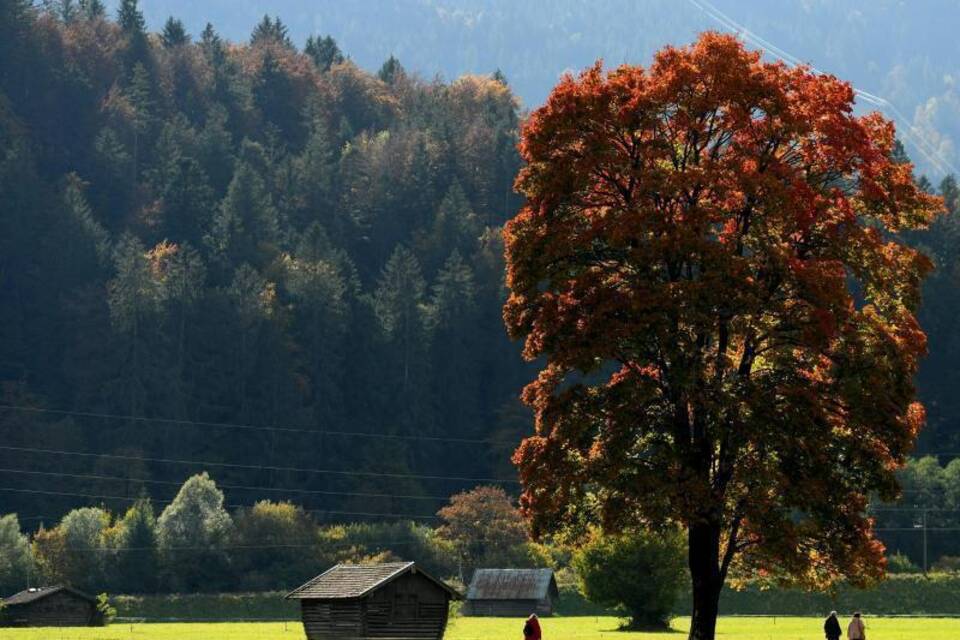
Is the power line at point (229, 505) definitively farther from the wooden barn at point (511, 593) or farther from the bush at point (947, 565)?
the wooden barn at point (511, 593)

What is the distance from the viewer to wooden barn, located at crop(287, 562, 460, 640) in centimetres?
7094

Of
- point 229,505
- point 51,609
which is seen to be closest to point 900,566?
point 229,505

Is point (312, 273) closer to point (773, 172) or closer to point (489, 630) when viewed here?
point (489, 630)

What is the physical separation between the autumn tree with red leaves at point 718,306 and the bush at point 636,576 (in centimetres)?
3986

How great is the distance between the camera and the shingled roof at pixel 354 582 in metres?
71.1

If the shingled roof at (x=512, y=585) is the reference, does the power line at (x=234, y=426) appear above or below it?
above

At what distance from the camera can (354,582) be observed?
72250 millimetres

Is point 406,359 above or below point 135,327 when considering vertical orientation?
below

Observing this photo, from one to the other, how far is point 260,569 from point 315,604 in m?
68.8

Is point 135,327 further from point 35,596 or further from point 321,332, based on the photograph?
point 35,596

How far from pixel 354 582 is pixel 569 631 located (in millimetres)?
16175

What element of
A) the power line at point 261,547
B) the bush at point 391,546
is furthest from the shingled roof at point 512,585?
the power line at point 261,547

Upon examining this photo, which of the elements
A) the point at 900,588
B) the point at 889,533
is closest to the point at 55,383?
the point at 889,533

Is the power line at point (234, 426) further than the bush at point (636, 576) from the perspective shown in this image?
Yes
